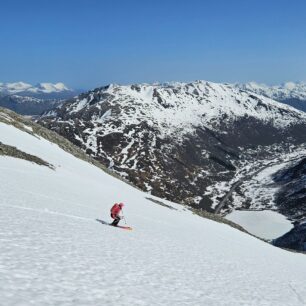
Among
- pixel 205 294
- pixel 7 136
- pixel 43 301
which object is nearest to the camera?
pixel 43 301

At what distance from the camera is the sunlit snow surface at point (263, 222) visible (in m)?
153

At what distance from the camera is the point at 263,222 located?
558 ft

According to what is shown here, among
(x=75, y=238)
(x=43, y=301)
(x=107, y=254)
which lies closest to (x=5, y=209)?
(x=75, y=238)

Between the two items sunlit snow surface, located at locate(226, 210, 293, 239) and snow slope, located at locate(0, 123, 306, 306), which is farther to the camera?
sunlit snow surface, located at locate(226, 210, 293, 239)

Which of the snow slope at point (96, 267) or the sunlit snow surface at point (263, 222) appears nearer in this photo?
the snow slope at point (96, 267)

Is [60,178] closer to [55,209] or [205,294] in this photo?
[55,209]

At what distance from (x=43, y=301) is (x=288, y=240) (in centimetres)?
13170

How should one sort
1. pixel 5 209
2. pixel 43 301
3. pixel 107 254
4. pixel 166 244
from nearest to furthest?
pixel 43 301
pixel 107 254
pixel 5 209
pixel 166 244

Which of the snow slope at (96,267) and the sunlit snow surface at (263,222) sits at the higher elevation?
the sunlit snow surface at (263,222)

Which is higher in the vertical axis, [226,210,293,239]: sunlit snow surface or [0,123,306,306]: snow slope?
[226,210,293,239]: sunlit snow surface

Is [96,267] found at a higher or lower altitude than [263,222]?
lower

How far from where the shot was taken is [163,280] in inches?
658

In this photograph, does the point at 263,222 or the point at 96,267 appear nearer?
the point at 96,267

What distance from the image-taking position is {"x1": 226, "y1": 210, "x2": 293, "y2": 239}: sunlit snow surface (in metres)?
153
